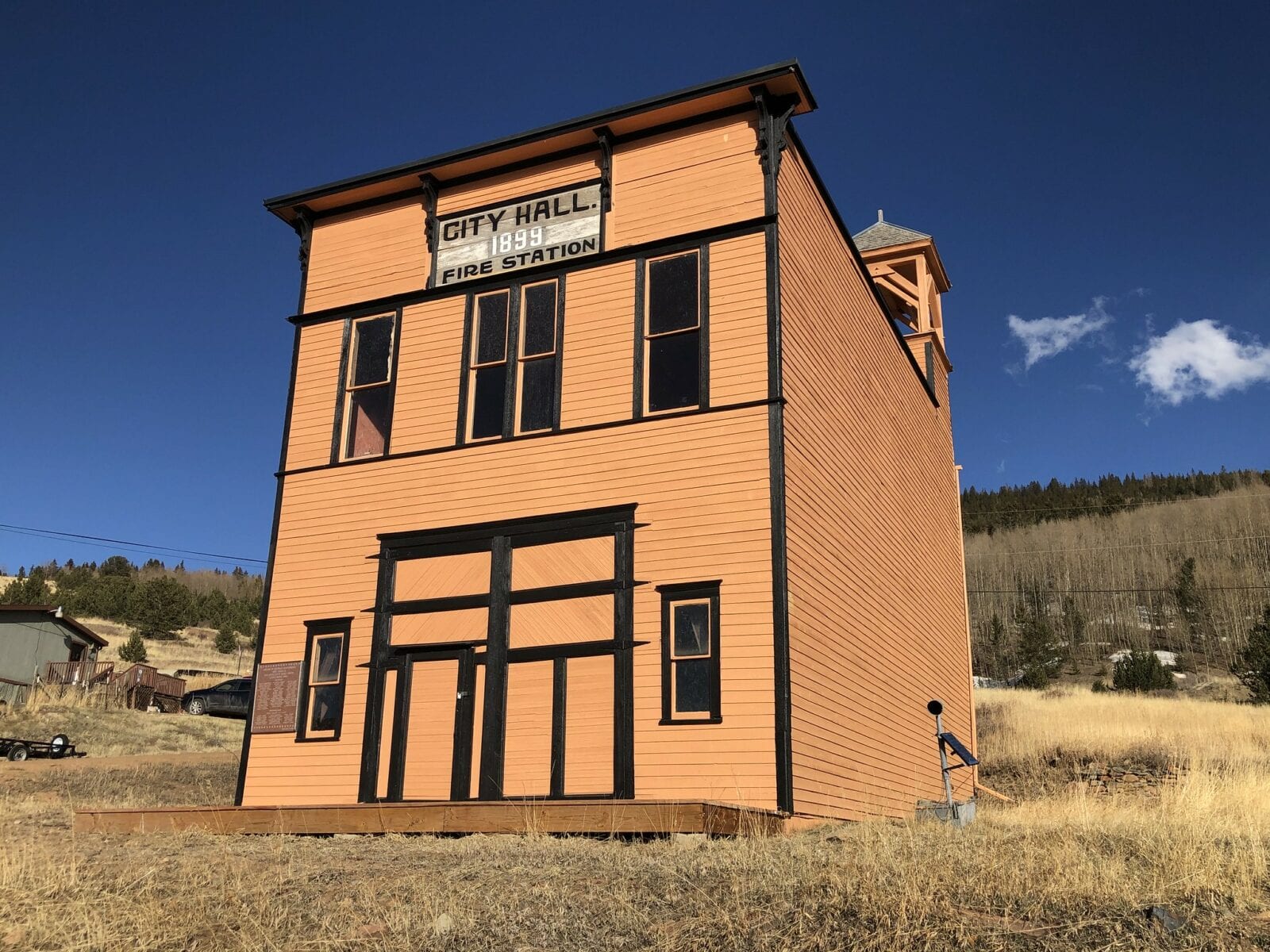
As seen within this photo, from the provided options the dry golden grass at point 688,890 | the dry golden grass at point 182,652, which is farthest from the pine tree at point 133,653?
the dry golden grass at point 688,890

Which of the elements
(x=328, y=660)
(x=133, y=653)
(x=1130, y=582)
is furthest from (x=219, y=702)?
(x=1130, y=582)

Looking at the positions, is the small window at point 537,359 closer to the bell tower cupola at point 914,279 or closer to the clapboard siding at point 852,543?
the clapboard siding at point 852,543

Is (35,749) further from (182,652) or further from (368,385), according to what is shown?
(182,652)

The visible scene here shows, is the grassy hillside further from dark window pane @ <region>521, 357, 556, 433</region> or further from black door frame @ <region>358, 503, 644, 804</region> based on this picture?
black door frame @ <region>358, 503, 644, 804</region>

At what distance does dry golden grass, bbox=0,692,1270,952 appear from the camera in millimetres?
7086

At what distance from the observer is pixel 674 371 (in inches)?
619

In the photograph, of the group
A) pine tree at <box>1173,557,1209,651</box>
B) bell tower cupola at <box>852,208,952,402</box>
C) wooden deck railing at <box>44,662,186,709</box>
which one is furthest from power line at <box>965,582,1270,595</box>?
bell tower cupola at <box>852,208,952,402</box>

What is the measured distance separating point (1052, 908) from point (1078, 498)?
508 feet

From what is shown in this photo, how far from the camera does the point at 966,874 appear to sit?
800cm

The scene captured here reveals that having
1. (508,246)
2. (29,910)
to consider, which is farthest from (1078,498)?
(29,910)

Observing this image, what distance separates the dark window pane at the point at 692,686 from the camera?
1380 cm

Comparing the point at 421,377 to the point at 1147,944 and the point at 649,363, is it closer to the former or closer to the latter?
the point at 649,363

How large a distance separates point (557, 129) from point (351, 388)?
17.0 ft

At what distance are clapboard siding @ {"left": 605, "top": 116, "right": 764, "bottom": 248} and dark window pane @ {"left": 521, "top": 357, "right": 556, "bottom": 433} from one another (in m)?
2.04
